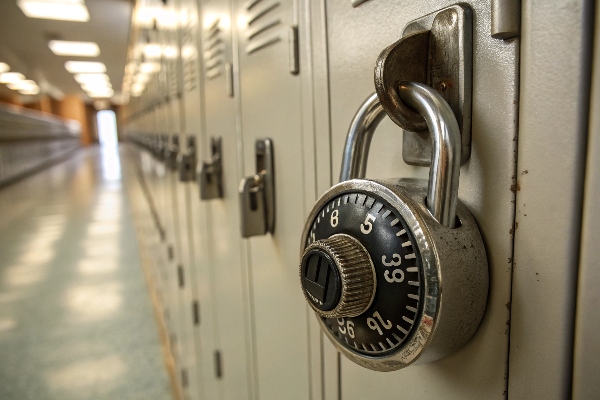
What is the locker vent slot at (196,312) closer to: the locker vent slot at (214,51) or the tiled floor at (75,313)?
the tiled floor at (75,313)

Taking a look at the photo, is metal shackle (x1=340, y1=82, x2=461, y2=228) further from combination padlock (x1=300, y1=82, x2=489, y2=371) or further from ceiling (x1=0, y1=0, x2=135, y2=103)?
ceiling (x1=0, y1=0, x2=135, y2=103)

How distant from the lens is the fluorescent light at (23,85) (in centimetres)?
1566

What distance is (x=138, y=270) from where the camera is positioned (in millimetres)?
4070

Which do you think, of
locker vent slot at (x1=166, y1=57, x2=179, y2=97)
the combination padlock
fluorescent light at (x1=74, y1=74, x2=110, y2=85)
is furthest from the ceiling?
the combination padlock

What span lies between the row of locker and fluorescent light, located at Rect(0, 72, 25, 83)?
15129 millimetres

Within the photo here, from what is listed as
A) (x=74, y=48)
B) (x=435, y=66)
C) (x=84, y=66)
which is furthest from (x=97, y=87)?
(x=435, y=66)

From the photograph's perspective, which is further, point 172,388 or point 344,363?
point 172,388

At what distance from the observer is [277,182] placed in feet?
2.47

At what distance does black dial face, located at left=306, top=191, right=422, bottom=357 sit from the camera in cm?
30

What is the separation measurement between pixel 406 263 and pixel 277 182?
47 cm

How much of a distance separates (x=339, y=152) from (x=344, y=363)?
26 cm

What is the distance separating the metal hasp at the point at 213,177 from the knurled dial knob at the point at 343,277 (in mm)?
813

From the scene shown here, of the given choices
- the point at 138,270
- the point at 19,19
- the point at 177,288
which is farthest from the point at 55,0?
the point at 177,288

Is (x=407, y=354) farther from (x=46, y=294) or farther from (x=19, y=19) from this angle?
(x=19, y=19)
